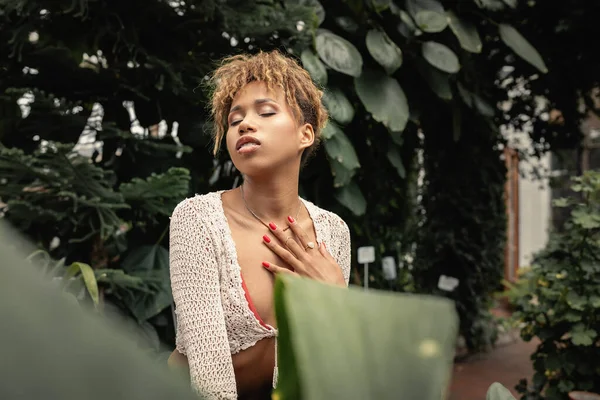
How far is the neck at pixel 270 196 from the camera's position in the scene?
1.04 metres

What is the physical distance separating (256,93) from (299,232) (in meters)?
0.27

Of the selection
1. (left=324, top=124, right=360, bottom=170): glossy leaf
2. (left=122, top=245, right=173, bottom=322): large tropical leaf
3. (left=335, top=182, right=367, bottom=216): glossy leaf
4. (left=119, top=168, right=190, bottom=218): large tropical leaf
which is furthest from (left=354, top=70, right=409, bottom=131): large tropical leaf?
(left=122, top=245, right=173, bottom=322): large tropical leaf

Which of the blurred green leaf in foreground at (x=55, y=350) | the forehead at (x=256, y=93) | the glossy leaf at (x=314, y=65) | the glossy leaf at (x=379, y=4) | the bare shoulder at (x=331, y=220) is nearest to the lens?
the blurred green leaf in foreground at (x=55, y=350)

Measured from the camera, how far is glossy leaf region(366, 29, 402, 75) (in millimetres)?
2018

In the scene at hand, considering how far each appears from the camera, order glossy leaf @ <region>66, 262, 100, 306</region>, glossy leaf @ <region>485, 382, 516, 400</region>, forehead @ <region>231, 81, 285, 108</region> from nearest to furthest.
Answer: glossy leaf @ <region>485, 382, 516, 400</region>
forehead @ <region>231, 81, 285, 108</region>
glossy leaf @ <region>66, 262, 100, 306</region>

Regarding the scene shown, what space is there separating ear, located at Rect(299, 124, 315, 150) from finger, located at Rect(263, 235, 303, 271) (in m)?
0.20

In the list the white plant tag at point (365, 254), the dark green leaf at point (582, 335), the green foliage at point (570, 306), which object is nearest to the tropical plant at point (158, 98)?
the white plant tag at point (365, 254)

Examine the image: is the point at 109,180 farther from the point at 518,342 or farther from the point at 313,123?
the point at 518,342

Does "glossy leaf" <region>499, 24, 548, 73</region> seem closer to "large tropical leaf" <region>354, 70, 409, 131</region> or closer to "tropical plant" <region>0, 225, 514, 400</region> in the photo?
"large tropical leaf" <region>354, 70, 409, 131</region>

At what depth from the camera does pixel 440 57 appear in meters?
2.13

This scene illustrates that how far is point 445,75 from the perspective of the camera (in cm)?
219

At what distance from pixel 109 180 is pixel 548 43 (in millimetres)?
2809

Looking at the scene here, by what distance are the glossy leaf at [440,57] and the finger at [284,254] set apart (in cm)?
137

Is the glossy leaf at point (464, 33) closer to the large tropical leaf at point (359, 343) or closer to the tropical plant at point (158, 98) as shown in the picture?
the tropical plant at point (158, 98)
